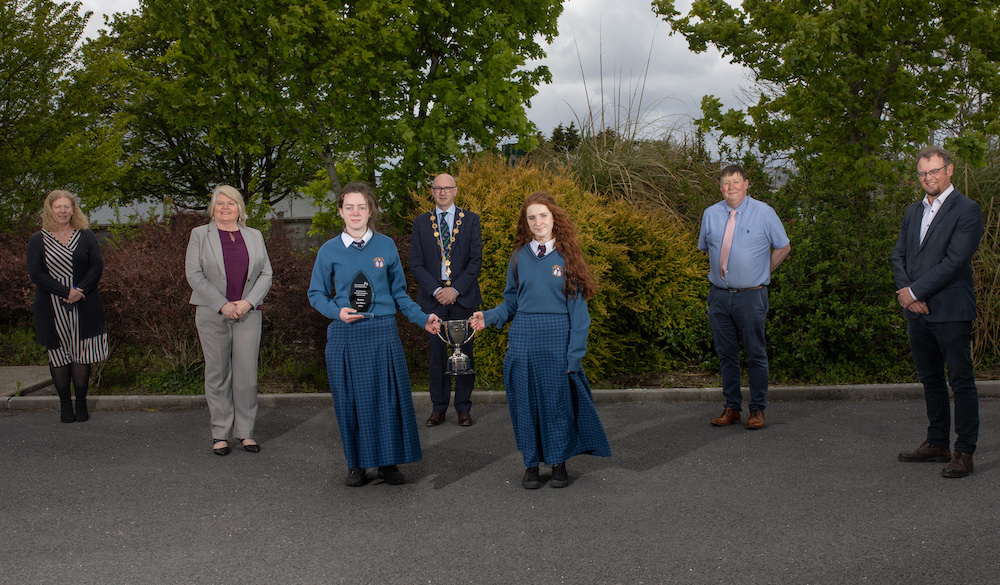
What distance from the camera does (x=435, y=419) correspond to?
654 cm

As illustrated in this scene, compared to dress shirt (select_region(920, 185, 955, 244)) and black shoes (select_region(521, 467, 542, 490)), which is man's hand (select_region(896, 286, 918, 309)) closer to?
dress shirt (select_region(920, 185, 955, 244))

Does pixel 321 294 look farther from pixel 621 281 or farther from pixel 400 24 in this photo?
pixel 400 24

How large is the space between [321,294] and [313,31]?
6251 mm

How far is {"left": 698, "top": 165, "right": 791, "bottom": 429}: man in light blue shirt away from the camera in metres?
6.03

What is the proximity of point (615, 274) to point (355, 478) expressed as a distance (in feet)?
13.5

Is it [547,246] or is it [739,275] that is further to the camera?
[739,275]

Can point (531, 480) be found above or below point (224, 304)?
below

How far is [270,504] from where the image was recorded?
4656 mm

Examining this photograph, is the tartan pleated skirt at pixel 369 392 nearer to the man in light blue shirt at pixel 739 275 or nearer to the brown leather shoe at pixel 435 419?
the brown leather shoe at pixel 435 419

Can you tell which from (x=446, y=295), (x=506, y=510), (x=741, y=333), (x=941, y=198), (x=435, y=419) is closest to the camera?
(x=506, y=510)

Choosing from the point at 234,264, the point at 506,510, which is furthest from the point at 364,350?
the point at 234,264

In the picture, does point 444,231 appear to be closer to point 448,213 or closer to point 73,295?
point 448,213

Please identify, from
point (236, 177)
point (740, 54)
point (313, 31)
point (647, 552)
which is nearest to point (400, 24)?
point (313, 31)

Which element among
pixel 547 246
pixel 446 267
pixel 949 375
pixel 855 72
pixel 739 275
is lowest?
pixel 949 375
